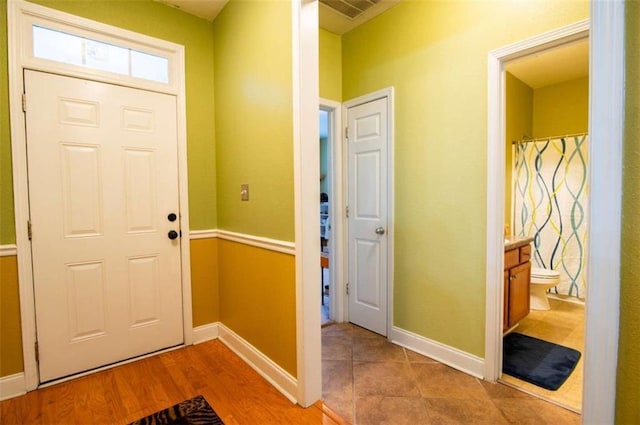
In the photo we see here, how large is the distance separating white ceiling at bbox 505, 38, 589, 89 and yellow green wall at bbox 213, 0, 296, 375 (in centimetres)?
254

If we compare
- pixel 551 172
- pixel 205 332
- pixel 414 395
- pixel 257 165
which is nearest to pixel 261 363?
pixel 205 332

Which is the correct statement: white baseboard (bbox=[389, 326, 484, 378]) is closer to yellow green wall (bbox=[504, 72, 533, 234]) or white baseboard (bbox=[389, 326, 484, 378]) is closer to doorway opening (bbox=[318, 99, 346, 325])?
doorway opening (bbox=[318, 99, 346, 325])

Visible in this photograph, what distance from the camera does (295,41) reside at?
173cm

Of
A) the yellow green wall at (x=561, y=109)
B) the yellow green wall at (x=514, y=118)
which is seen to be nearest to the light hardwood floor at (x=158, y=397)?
the yellow green wall at (x=514, y=118)

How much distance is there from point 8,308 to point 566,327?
4.32 m

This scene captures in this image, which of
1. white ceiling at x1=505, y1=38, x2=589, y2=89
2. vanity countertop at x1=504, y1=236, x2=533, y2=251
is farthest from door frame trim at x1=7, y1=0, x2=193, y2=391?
white ceiling at x1=505, y1=38, x2=589, y2=89

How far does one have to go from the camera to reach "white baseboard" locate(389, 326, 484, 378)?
6.81 feet

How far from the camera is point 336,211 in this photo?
3.00 meters

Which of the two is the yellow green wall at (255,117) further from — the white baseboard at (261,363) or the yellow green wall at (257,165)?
the white baseboard at (261,363)

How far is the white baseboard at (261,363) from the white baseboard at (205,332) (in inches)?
1.7

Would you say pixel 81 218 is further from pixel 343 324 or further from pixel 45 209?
pixel 343 324

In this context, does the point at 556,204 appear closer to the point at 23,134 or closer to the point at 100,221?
the point at 100,221

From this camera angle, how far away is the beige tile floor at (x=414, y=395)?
1670mm

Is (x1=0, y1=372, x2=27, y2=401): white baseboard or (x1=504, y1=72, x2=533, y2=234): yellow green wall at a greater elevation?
(x1=504, y1=72, x2=533, y2=234): yellow green wall
